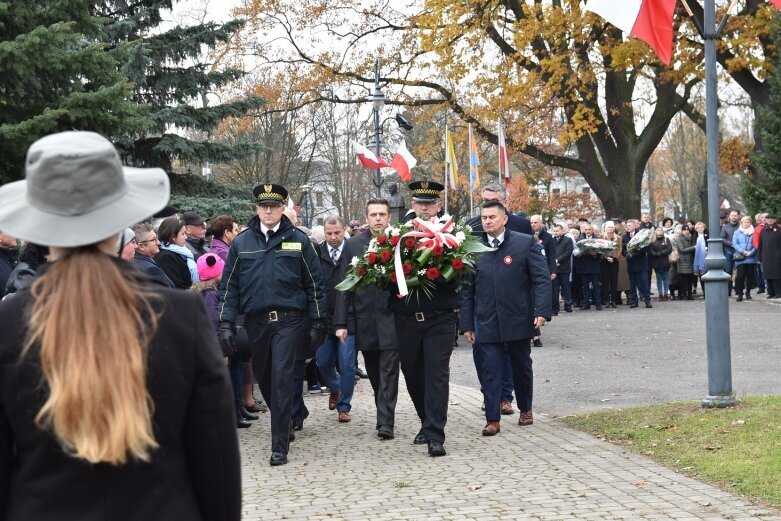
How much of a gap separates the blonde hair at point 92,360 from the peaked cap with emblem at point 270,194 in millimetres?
6693

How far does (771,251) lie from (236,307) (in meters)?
17.8

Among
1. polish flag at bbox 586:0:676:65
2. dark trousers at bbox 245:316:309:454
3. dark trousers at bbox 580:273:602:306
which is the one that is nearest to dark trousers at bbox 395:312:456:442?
dark trousers at bbox 245:316:309:454

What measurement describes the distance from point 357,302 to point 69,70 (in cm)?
853

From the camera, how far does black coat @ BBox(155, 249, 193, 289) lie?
33.7ft

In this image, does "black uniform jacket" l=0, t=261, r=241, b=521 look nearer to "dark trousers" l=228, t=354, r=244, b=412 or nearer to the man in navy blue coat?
the man in navy blue coat

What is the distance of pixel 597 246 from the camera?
24.8m

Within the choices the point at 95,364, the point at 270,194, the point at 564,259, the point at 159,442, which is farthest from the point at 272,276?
the point at 564,259

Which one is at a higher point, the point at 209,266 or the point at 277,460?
the point at 209,266

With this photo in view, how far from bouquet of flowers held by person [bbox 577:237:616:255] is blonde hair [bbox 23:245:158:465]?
75.0 feet

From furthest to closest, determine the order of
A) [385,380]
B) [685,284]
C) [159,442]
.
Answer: [685,284] < [385,380] < [159,442]

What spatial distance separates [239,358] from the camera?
10.8m

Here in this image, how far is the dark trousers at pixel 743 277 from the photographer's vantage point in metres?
25.3

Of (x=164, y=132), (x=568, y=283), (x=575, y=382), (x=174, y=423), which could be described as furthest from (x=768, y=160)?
(x=174, y=423)

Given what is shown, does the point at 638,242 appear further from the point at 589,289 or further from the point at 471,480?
the point at 471,480
